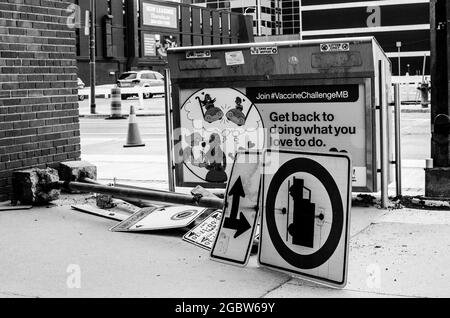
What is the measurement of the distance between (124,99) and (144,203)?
34.6 meters

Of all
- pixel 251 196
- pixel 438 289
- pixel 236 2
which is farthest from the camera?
pixel 236 2

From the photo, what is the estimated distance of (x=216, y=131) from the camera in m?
7.95

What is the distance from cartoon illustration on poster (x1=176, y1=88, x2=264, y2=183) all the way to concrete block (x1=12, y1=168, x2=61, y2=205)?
5.02 ft

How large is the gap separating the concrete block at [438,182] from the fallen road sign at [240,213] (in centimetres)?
291

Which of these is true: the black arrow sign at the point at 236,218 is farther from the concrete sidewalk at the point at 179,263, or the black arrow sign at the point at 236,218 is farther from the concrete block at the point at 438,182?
the concrete block at the point at 438,182

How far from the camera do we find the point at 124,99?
1640 inches

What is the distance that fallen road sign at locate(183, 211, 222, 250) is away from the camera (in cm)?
598

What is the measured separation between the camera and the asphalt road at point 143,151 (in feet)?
34.5

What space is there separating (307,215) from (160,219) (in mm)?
2194

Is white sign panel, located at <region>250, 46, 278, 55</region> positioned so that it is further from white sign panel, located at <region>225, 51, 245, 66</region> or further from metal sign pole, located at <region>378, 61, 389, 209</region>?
metal sign pole, located at <region>378, 61, 389, 209</region>

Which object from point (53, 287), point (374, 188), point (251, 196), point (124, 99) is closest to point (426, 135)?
point (374, 188)

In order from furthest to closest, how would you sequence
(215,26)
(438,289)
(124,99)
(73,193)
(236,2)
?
(236,2), (215,26), (124,99), (73,193), (438,289)

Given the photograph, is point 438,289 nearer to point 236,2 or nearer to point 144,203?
point 144,203

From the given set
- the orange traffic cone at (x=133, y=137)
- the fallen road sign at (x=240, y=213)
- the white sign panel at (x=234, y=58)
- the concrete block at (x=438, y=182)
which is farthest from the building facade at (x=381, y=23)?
the fallen road sign at (x=240, y=213)
